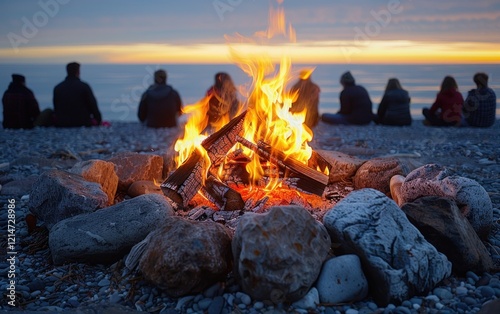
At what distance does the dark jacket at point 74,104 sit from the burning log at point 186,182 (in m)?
10.4

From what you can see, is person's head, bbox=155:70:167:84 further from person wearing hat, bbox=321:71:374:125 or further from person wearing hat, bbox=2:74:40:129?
person wearing hat, bbox=321:71:374:125

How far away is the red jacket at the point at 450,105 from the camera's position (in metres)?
15.0

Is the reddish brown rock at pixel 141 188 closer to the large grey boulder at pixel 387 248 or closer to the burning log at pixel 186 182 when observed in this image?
the burning log at pixel 186 182

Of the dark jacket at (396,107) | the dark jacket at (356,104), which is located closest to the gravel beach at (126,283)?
the dark jacket at (396,107)

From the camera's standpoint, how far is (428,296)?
4117 millimetres

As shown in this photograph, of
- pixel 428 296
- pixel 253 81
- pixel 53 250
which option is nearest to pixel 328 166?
pixel 253 81

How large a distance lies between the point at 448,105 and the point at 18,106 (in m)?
13.0

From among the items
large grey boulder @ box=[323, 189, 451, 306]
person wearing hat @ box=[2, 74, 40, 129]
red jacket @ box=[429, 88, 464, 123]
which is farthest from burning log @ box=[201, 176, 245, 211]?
red jacket @ box=[429, 88, 464, 123]

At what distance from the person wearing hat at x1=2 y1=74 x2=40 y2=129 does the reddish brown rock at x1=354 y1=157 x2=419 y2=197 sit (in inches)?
465

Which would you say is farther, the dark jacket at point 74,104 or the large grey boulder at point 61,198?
the dark jacket at point 74,104

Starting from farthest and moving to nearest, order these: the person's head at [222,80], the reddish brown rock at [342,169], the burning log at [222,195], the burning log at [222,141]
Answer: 1. the person's head at [222,80]
2. the reddish brown rock at [342,169]
3. the burning log at [222,141]
4. the burning log at [222,195]

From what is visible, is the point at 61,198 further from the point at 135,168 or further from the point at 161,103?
the point at 161,103

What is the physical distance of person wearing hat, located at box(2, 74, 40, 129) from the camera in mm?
14812

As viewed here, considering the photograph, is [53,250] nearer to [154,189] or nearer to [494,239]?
[154,189]
